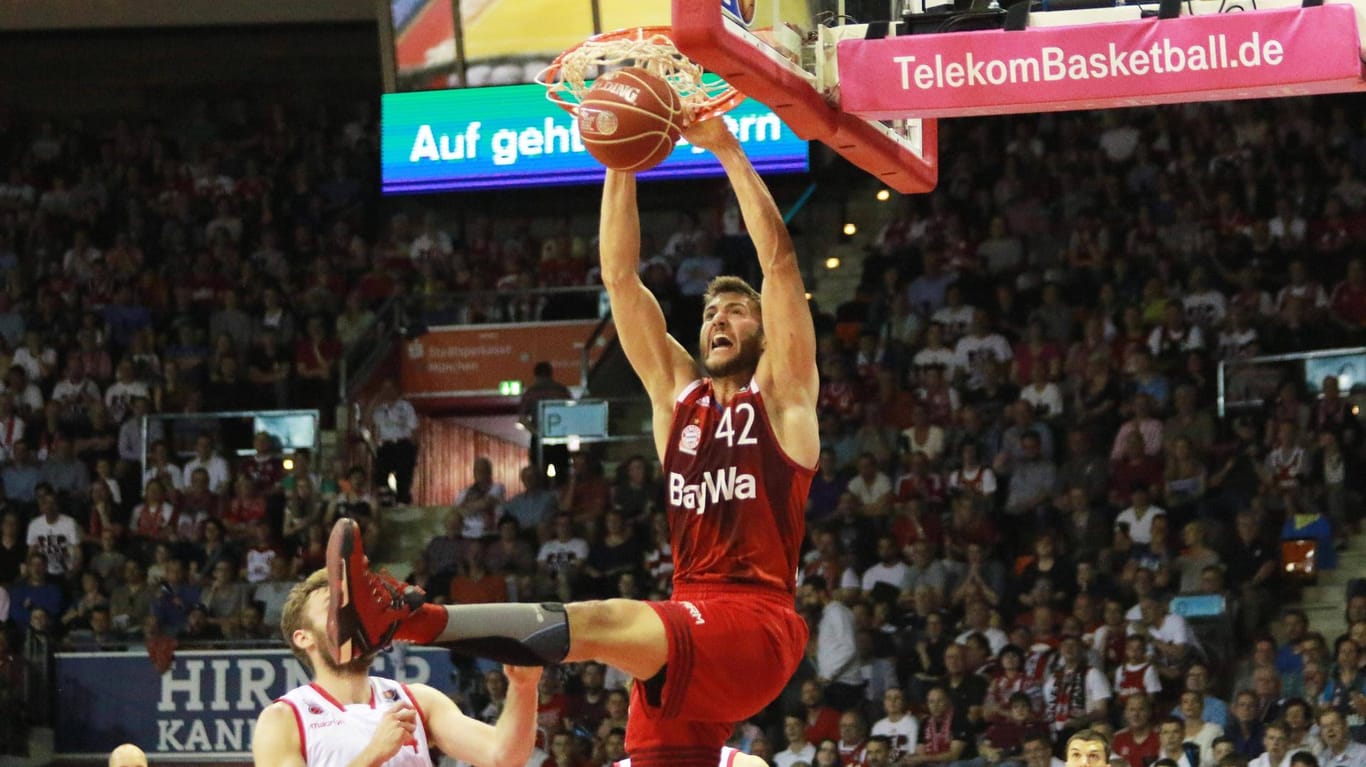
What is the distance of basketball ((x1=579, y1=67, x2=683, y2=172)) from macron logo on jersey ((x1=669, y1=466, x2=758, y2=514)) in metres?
1.01

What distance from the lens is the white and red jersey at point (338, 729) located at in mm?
5961

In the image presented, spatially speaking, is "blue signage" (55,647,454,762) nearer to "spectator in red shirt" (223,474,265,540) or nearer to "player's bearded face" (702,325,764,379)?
"spectator in red shirt" (223,474,265,540)

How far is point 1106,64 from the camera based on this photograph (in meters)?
6.48

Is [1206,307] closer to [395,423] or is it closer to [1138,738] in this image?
[1138,738]

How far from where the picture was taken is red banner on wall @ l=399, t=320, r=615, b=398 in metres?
18.7

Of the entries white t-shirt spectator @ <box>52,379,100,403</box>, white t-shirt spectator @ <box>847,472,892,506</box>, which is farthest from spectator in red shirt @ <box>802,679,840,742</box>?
white t-shirt spectator @ <box>52,379,100,403</box>

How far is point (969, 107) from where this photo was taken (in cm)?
661

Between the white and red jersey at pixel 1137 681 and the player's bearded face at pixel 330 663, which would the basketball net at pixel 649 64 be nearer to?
the player's bearded face at pixel 330 663

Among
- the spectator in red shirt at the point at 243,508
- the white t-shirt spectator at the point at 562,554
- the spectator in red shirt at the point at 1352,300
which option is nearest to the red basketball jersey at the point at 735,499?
the white t-shirt spectator at the point at 562,554

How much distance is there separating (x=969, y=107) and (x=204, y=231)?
15.6 metres

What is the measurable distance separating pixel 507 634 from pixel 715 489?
3.28ft

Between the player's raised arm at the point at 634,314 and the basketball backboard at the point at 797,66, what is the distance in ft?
1.98

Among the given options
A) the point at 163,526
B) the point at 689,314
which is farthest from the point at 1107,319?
the point at 163,526

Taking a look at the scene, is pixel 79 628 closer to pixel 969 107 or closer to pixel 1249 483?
pixel 1249 483
